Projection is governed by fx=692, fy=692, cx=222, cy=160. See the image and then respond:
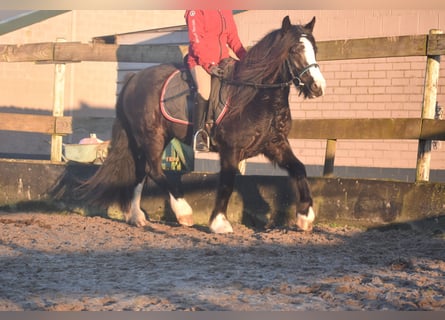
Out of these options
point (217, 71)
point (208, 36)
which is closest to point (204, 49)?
point (208, 36)

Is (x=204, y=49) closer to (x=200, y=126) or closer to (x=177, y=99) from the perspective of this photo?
(x=177, y=99)

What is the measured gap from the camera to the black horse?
242 inches

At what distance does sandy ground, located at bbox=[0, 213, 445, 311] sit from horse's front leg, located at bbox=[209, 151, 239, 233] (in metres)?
0.18

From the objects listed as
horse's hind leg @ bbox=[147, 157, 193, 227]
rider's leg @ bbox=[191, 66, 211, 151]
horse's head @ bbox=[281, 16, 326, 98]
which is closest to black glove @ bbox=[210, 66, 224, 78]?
rider's leg @ bbox=[191, 66, 211, 151]

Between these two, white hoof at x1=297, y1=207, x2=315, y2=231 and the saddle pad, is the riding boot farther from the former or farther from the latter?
white hoof at x1=297, y1=207, x2=315, y2=231

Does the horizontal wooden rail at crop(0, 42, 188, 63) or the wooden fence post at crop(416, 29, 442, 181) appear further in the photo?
the horizontal wooden rail at crop(0, 42, 188, 63)

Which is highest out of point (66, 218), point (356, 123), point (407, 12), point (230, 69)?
point (407, 12)

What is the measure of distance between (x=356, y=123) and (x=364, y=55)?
70 cm

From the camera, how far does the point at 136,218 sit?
7125mm

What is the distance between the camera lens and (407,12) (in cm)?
1252

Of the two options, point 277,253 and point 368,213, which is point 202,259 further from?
point 368,213

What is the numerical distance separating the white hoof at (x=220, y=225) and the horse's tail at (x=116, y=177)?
1.35 metres

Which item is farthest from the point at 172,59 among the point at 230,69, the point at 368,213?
the point at 368,213

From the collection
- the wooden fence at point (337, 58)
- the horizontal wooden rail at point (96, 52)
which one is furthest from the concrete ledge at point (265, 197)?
the horizontal wooden rail at point (96, 52)
